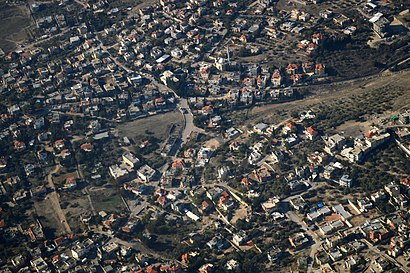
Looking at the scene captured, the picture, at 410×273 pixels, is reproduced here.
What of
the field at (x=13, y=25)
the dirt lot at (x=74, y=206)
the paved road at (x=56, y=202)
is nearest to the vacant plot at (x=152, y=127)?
the paved road at (x=56, y=202)

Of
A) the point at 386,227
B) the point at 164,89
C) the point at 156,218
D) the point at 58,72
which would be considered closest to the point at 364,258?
the point at 386,227

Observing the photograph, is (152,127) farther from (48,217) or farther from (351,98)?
(351,98)

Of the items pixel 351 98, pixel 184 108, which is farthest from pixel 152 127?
pixel 351 98

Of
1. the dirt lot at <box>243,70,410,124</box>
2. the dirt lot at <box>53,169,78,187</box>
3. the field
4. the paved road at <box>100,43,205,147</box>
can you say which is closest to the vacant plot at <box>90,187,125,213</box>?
the dirt lot at <box>53,169,78,187</box>

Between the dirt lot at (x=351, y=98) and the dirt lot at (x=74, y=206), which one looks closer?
the dirt lot at (x=74, y=206)

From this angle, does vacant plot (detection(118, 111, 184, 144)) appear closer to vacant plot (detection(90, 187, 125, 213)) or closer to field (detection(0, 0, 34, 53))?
vacant plot (detection(90, 187, 125, 213))

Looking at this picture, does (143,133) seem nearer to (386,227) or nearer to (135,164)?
(135,164)

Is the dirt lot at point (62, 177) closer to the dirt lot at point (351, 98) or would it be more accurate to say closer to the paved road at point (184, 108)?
the paved road at point (184, 108)
